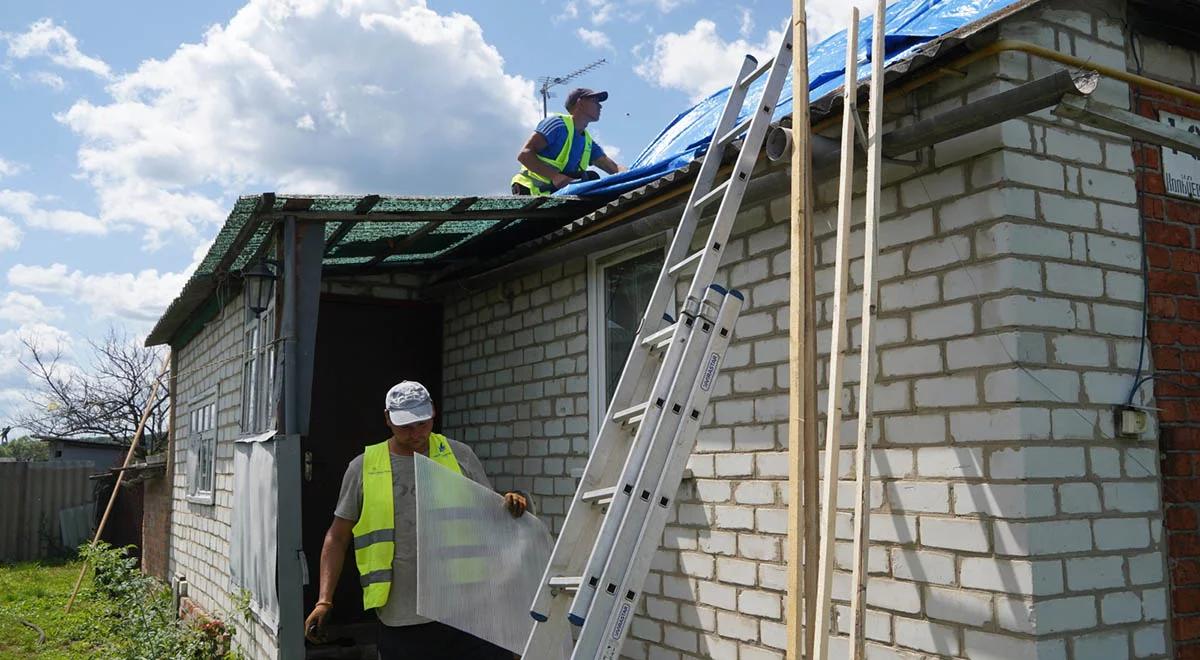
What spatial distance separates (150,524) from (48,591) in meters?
1.53

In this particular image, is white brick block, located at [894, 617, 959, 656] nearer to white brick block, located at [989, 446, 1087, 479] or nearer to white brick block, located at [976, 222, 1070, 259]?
white brick block, located at [989, 446, 1087, 479]

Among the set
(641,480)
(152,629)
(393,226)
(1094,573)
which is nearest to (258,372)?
(393,226)

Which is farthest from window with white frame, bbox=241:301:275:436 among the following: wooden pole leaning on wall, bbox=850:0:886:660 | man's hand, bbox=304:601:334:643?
wooden pole leaning on wall, bbox=850:0:886:660

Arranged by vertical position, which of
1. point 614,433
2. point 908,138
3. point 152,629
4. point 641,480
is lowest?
point 152,629

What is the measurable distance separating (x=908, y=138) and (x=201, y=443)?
26.6 feet

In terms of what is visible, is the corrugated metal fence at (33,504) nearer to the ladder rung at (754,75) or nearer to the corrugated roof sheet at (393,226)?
the corrugated roof sheet at (393,226)

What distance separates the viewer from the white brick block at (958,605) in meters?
3.32

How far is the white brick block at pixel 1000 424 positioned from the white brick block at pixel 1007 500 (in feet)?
0.54

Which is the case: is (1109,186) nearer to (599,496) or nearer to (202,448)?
(599,496)

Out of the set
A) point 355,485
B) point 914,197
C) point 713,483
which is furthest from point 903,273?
point 355,485

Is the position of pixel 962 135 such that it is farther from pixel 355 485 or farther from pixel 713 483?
pixel 355 485

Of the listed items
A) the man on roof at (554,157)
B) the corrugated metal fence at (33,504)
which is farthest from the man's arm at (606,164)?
the corrugated metal fence at (33,504)

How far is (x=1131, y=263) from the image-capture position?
3742mm

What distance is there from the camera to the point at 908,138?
350 cm
